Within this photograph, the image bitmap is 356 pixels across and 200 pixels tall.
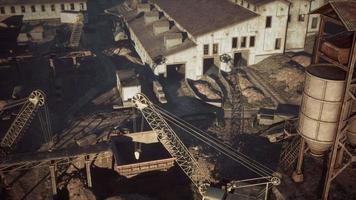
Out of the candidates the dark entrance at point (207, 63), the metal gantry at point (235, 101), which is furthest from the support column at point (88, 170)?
the dark entrance at point (207, 63)

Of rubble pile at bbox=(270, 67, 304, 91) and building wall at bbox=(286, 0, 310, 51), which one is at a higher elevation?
building wall at bbox=(286, 0, 310, 51)

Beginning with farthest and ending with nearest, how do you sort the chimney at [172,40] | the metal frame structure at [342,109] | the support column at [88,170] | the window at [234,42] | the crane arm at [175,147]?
the chimney at [172,40] < the window at [234,42] < the support column at [88,170] < the crane arm at [175,147] < the metal frame structure at [342,109]

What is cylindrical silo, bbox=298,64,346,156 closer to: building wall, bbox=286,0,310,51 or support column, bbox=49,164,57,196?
support column, bbox=49,164,57,196

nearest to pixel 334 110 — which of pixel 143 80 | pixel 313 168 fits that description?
pixel 313 168

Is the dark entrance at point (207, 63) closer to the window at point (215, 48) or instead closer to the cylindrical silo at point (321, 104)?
the window at point (215, 48)

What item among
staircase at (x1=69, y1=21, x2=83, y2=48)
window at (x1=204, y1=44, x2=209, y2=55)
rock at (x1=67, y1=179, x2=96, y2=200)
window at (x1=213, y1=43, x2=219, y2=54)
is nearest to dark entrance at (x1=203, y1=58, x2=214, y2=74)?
window at (x1=204, y1=44, x2=209, y2=55)
